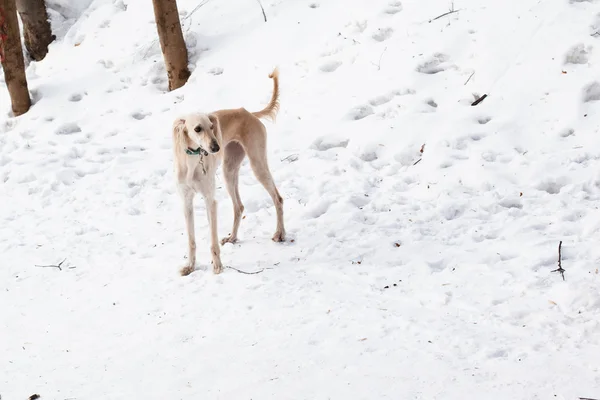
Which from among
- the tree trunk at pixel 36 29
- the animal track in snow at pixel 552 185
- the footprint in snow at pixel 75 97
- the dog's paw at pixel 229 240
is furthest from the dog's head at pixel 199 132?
the tree trunk at pixel 36 29

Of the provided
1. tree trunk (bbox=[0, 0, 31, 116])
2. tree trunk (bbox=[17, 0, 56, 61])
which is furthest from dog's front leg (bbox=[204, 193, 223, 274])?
tree trunk (bbox=[17, 0, 56, 61])

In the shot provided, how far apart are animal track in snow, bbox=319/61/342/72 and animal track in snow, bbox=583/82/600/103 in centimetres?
331

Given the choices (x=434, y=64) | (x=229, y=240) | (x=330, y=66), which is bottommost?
(x=229, y=240)

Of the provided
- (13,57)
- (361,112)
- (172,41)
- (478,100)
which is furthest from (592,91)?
(13,57)

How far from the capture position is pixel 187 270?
504cm

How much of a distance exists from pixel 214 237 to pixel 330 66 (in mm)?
3959

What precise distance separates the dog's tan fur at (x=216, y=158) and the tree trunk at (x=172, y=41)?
3503 millimetres

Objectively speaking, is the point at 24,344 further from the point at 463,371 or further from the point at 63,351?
the point at 463,371

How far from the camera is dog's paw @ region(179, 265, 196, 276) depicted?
5.02 metres

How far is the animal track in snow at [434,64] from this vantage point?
24.0 feet

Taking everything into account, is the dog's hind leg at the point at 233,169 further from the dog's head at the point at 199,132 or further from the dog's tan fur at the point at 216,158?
the dog's head at the point at 199,132

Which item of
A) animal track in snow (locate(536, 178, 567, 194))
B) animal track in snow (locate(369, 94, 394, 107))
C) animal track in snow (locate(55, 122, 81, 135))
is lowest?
animal track in snow (locate(55, 122, 81, 135))

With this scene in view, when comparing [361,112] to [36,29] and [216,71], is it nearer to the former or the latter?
[216,71]

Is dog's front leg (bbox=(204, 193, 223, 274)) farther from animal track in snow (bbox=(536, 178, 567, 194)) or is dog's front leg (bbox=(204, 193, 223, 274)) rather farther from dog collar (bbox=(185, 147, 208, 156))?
animal track in snow (bbox=(536, 178, 567, 194))
